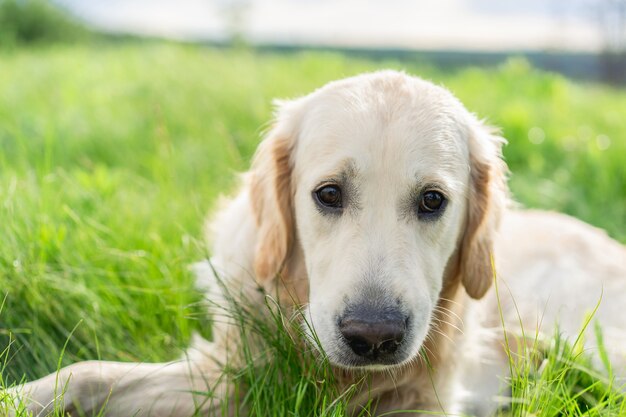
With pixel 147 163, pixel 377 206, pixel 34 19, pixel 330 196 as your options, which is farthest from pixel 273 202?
pixel 34 19

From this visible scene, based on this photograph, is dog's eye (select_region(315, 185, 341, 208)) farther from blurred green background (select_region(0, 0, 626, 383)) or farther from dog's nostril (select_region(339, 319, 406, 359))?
blurred green background (select_region(0, 0, 626, 383))

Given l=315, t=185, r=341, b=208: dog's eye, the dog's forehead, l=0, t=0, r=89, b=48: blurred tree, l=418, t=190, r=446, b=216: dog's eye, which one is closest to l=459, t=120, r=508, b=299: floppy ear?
the dog's forehead

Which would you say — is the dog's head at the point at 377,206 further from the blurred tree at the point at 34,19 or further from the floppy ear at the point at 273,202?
the blurred tree at the point at 34,19

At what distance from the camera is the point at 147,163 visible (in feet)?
18.0

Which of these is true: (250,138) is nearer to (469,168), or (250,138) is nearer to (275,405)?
(469,168)

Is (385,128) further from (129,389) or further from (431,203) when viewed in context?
(129,389)

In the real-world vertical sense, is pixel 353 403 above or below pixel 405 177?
below

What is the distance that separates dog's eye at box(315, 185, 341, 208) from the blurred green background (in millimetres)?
634

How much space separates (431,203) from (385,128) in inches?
13.3

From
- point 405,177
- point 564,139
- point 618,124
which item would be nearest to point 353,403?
point 405,177

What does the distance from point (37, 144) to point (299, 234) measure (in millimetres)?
3284

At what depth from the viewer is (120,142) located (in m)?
5.99

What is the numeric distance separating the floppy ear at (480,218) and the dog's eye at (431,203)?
31 cm

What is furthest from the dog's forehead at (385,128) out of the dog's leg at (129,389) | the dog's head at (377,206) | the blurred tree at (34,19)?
the blurred tree at (34,19)
